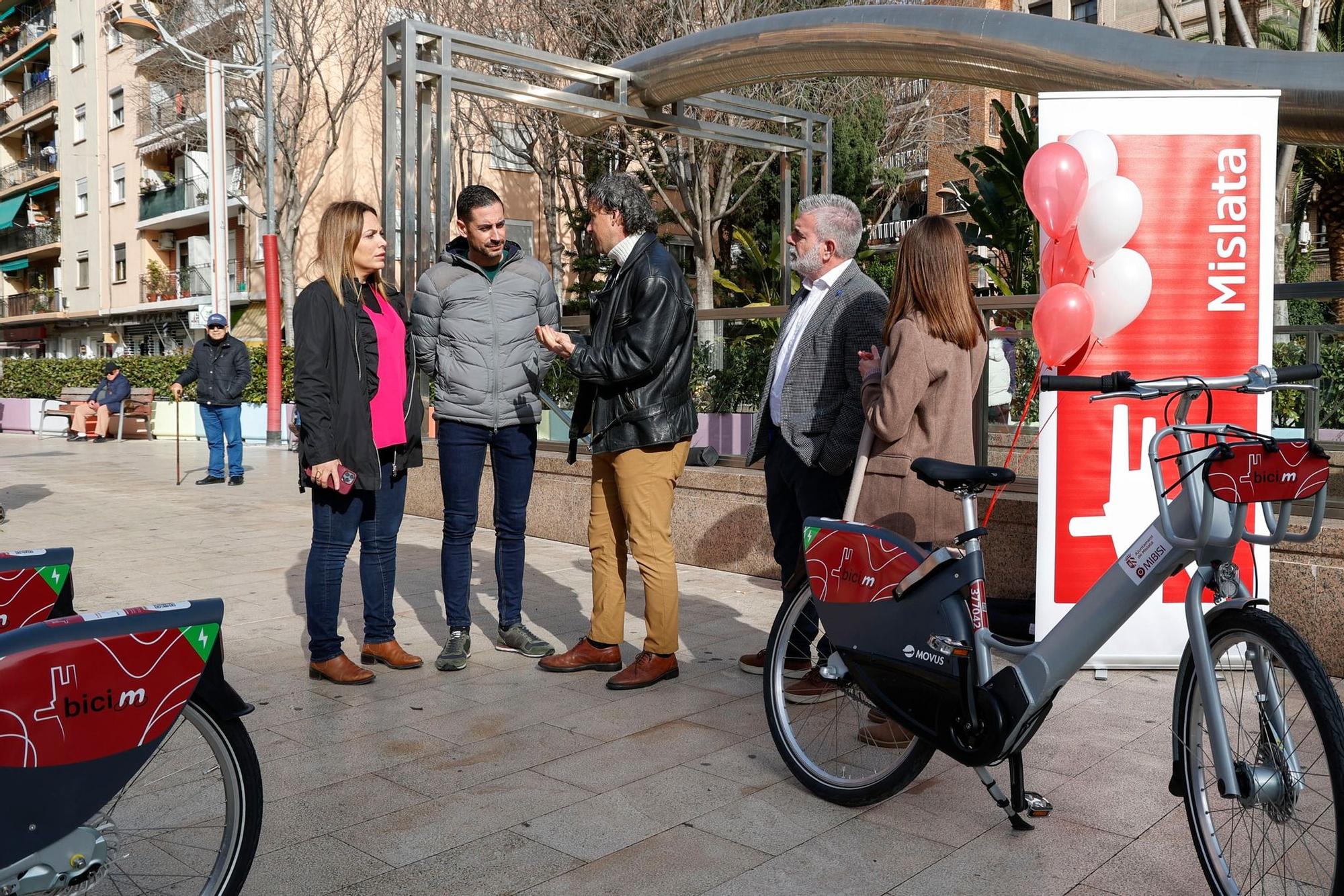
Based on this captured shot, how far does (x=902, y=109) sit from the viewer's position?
25.2 meters

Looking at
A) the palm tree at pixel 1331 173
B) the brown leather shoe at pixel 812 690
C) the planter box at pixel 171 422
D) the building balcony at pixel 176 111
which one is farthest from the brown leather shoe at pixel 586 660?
the building balcony at pixel 176 111

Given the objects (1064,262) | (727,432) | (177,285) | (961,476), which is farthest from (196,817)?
(177,285)

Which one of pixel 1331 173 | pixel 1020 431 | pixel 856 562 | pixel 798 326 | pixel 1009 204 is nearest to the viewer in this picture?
pixel 856 562

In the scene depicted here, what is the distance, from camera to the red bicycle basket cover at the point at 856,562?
346 cm

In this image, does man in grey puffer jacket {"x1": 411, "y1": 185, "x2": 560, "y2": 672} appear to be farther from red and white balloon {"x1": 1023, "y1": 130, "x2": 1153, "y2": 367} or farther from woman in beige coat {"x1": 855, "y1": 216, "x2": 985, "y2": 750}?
red and white balloon {"x1": 1023, "y1": 130, "x2": 1153, "y2": 367}

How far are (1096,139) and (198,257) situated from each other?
131 ft

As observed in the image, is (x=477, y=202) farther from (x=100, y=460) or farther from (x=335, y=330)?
(x=100, y=460)

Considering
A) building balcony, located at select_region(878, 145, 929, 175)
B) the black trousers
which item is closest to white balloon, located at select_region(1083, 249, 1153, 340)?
the black trousers

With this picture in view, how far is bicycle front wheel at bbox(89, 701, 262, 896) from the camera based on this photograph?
8.44 ft

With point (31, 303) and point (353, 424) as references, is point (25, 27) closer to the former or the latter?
point (31, 303)

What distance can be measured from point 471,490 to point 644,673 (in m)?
1.13

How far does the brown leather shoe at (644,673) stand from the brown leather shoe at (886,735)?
1303 millimetres

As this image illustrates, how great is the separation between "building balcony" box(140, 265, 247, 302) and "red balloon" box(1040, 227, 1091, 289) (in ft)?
118

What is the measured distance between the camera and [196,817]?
8.97 feet
